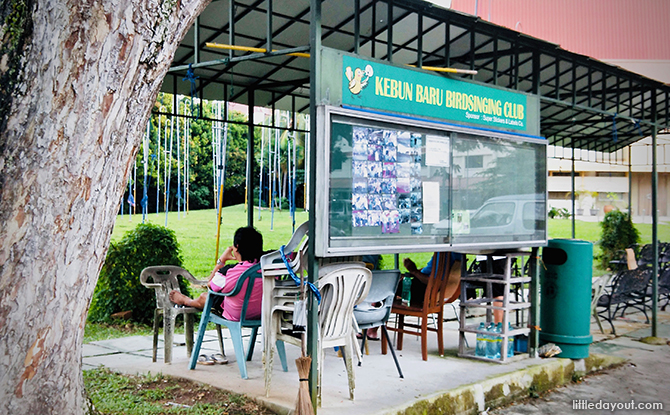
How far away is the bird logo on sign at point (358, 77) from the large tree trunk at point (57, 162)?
1.99 meters

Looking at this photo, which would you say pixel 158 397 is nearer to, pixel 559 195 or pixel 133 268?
pixel 133 268

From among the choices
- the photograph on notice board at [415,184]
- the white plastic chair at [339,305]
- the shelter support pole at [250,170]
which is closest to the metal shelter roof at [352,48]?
the shelter support pole at [250,170]

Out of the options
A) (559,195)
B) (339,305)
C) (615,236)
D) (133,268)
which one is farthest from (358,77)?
(559,195)

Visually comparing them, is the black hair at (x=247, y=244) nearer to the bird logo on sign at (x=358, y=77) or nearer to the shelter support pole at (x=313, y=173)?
the shelter support pole at (x=313, y=173)

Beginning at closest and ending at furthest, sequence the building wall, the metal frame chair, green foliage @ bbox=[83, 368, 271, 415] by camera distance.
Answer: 1. green foliage @ bbox=[83, 368, 271, 415]
2. the metal frame chair
3. the building wall

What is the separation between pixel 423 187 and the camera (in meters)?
5.56

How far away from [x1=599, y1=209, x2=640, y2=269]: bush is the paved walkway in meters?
11.1

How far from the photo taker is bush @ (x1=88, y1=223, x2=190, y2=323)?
7.81m

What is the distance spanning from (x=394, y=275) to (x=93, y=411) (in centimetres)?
289

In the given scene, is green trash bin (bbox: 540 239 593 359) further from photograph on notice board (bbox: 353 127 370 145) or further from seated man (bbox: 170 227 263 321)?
seated man (bbox: 170 227 263 321)

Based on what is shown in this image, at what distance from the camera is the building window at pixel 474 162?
19.9 ft

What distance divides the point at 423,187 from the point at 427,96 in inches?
31.6

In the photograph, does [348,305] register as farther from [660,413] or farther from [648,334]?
[648,334]

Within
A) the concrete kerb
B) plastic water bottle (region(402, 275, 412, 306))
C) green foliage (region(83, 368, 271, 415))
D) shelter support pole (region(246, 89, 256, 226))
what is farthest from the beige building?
green foliage (region(83, 368, 271, 415))
